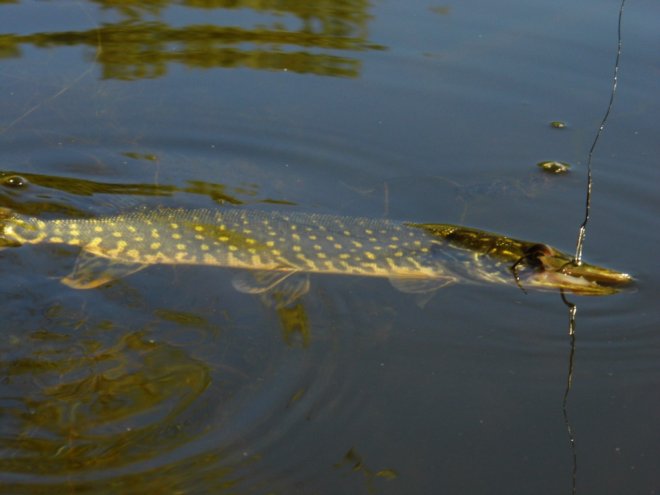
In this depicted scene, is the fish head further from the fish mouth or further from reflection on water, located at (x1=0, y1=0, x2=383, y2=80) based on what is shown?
reflection on water, located at (x1=0, y1=0, x2=383, y2=80)

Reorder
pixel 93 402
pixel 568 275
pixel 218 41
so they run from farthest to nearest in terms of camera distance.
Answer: pixel 218 41, pixel 568 275, pixel 93 402

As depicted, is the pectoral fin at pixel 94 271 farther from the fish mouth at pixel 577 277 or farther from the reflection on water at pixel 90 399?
the fish mouth at pixel 577 277

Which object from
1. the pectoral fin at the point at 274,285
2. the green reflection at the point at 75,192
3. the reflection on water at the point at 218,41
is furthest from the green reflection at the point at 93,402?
the reflection on water at the point at 218,41

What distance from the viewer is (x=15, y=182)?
599 centimetres

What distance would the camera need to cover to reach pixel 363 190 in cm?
615

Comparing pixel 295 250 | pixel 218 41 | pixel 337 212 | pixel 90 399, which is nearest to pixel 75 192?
pixel 295 250

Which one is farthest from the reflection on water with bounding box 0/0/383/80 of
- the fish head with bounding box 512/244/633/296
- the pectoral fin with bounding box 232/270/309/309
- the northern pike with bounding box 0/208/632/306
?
the fish head with bounding box 512/244/633/296

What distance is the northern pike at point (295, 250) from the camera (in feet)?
17.3

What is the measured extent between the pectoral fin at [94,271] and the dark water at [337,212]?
0.26 ft

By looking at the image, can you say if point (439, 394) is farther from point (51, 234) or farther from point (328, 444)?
point (51, 234)

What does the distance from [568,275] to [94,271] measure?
281 cm

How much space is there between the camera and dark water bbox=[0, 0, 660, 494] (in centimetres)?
402

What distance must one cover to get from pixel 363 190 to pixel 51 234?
2111 millimetres

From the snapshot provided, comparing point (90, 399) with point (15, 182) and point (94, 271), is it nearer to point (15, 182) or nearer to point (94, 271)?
point (94, 271)
